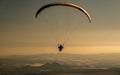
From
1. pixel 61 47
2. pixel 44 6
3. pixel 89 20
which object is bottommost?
pixel 61 47

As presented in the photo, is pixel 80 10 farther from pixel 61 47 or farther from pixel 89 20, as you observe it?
pixel 61 47

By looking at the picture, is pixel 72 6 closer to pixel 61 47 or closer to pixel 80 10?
pixel 80 10

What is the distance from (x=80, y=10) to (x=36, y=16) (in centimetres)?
Answer: 617

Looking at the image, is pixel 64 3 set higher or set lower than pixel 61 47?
higher

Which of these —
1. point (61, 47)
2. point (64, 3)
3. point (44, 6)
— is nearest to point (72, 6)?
point (64, 3)

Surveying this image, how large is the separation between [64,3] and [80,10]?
244 centimetres

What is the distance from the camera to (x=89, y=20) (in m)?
34.1

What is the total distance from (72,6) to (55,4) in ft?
7.61

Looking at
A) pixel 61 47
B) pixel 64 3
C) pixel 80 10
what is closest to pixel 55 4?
pixel 64 3

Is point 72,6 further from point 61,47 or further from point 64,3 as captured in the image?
point 61,47

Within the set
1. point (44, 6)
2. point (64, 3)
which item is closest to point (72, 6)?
point (64, 3)

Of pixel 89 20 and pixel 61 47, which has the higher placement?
pixel 89 20

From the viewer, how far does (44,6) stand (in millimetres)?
34875

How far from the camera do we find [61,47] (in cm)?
3616
